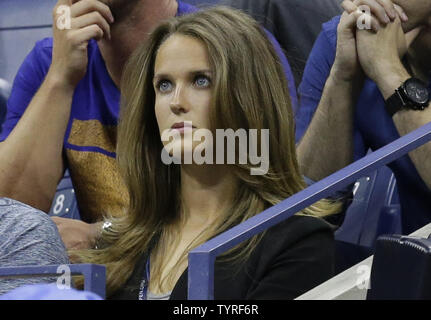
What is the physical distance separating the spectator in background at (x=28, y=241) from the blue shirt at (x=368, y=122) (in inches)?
24.7

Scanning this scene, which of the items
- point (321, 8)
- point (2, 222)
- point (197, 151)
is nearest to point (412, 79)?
point (321, 8)

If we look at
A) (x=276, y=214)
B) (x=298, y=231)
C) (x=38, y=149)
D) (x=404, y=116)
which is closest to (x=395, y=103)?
(x=404, y=116)

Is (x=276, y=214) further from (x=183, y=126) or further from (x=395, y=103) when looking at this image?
(x=395, y=103)

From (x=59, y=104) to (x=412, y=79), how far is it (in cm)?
78

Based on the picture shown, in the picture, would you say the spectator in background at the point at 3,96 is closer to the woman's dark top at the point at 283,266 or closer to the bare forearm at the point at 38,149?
the bare forearm at the point at 38,149

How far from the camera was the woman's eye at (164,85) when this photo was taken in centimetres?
181

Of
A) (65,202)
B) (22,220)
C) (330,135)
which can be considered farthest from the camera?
(65,202)

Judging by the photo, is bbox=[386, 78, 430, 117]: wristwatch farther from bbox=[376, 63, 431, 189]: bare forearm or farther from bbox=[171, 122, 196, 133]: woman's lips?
bbox=[171, 122, 196, 133]: woman's lips

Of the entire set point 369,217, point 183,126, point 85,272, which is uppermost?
point 183,126

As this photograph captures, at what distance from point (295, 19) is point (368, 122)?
34cm

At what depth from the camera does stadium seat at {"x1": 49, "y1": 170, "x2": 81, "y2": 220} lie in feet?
7.68

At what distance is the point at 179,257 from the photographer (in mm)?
1694

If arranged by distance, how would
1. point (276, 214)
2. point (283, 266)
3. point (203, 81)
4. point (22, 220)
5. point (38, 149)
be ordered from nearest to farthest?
1. point (276, 214)
2. point (283, 266)
3. point (22, 220)
4. point (203, 81)
5. point (38, 149)

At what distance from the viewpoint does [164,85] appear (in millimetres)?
1813
